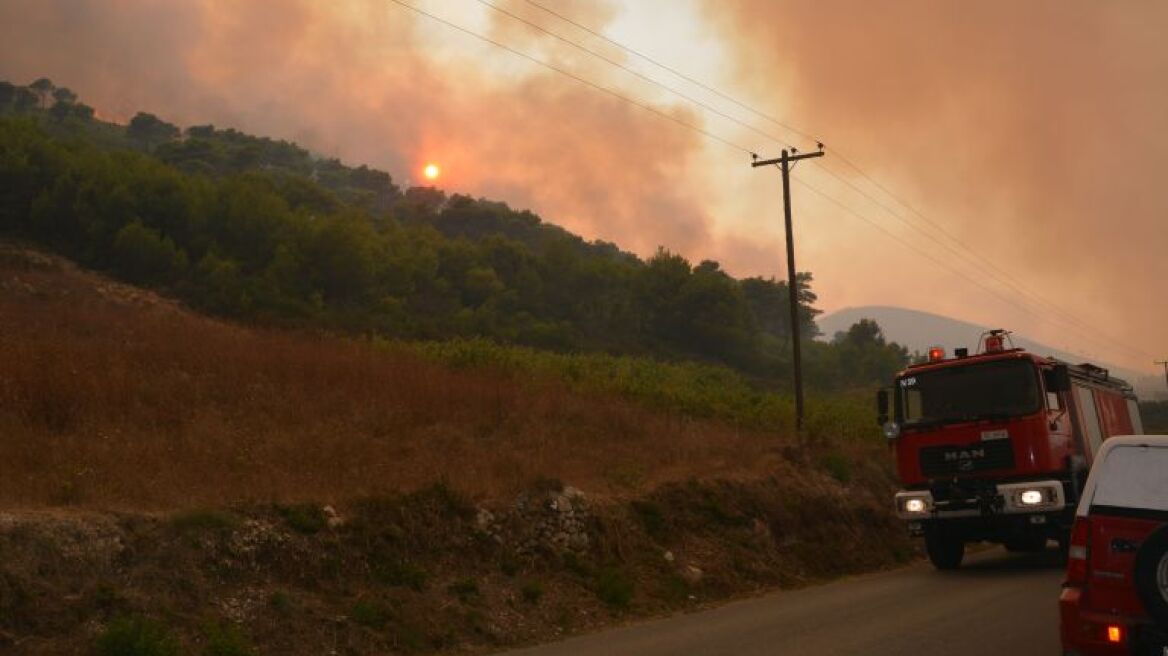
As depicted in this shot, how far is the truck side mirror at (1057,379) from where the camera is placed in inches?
567

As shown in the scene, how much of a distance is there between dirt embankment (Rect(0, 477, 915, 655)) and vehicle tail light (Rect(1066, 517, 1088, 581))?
6.84 metres

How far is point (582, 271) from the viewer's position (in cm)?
8069

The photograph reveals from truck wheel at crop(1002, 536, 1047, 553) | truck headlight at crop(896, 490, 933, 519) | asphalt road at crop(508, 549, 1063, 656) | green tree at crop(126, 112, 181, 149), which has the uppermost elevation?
green tree at crop(126, 112, 181, 149)

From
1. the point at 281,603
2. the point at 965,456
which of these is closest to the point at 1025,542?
the point at 965,456

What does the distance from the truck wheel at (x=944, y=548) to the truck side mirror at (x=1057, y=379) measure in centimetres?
291

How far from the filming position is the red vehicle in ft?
18.2

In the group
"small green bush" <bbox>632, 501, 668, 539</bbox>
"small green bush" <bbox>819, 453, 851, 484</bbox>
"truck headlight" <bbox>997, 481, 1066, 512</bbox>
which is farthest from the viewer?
"small green bush" <bbox>819, 453, 851, 484</bbox>

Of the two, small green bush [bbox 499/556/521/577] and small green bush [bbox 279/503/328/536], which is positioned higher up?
small green bush [bbox 279/503/328/536]

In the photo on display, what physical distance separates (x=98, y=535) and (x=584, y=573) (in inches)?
263

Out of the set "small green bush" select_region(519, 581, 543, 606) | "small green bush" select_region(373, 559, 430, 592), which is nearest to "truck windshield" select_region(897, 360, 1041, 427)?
"small green bush" select_region(519, 581, 543, 606)

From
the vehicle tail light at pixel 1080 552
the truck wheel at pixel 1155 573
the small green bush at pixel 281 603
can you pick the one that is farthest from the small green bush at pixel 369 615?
the truck wheel at pixel 1155 573

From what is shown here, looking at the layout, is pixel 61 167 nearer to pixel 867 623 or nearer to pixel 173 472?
pixel 173 472

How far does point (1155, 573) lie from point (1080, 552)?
1.66 feet

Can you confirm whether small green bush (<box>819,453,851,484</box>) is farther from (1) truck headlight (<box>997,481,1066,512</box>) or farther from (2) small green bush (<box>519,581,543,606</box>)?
(2) small green bush (<box>519,581,543,606</box>)
